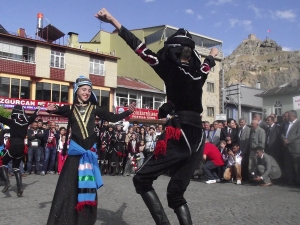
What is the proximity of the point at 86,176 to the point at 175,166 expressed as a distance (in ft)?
4.40

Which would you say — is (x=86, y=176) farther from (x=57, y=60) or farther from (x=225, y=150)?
(x=57, y=60)

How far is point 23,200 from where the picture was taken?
7406 millimetres

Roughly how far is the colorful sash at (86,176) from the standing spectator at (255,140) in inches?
284

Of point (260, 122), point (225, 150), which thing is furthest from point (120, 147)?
point (260, 122)

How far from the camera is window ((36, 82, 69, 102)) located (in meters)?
33.3

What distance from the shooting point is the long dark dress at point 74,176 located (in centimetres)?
437

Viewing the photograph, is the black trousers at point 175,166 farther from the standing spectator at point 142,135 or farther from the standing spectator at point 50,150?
the standing spectator at point 50,150

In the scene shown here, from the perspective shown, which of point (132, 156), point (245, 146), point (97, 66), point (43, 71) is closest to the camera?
point (245, 146)

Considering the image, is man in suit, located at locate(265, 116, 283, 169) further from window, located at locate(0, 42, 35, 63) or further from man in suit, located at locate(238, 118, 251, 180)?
window, located at locate(0, 42, 35, 63)

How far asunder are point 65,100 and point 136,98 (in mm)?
9000

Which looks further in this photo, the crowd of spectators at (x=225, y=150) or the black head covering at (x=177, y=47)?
the crowd of spectators at (x=225, y=150)

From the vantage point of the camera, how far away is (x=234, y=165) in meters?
11.1

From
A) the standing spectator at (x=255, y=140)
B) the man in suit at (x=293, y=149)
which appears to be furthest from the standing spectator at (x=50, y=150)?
the man in suit at (x=293, y=149)

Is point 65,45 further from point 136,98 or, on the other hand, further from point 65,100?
point 136,98
